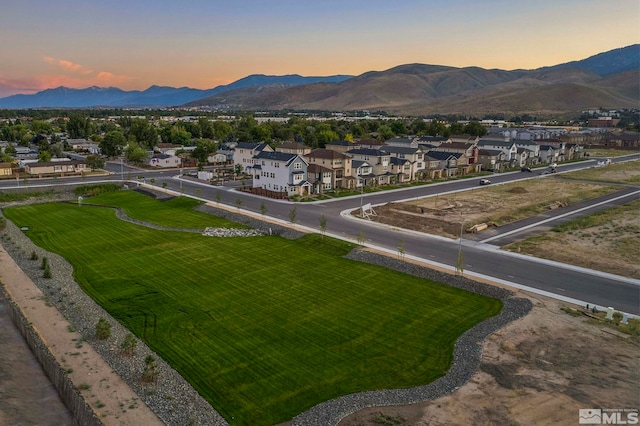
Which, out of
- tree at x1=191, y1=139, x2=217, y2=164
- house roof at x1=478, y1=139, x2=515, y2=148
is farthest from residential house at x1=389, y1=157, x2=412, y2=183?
tree at x1=191, y1=139, x2=217, y2=164

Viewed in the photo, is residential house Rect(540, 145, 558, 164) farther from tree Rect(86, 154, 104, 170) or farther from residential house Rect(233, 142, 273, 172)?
tree Rect(86, 154, 104, 170)

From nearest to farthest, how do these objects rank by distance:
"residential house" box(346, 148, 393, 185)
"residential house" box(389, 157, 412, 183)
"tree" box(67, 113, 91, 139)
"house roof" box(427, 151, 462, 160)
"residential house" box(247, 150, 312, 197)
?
"residential house" box(247, 150, 312, 197) < "residential house" box(346, 148, 393, 185) < "residential house" box(389, 157, 412, 183) < "house roof" box(427, 151, 462, 160) < "tree" box(67, 113, 91, 139)

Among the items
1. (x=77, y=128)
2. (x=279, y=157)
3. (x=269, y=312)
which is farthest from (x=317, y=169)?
(x=77, y=128)

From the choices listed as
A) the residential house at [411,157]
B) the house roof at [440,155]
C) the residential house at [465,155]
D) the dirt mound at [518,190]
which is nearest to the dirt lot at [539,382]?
the dirt mound at [518,190]

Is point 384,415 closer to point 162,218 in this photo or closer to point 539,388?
point 539,388

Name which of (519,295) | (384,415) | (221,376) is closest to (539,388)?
(384,415)

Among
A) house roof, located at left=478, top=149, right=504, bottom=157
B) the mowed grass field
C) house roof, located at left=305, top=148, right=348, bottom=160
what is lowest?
the mowed grass field

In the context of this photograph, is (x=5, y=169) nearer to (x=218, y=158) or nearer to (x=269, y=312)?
(x=218, y=158)

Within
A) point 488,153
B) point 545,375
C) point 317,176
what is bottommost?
point 545,375
